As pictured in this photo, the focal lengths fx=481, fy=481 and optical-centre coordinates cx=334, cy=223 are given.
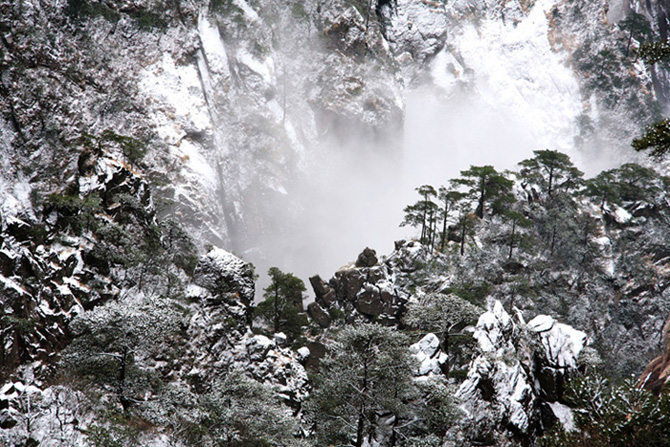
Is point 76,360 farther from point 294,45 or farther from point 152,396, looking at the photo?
point 294,45

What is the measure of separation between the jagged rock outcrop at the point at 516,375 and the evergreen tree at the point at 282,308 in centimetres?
2756

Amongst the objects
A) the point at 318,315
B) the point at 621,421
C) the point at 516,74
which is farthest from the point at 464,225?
the point at 516,74

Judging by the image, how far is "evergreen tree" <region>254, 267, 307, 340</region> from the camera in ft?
172

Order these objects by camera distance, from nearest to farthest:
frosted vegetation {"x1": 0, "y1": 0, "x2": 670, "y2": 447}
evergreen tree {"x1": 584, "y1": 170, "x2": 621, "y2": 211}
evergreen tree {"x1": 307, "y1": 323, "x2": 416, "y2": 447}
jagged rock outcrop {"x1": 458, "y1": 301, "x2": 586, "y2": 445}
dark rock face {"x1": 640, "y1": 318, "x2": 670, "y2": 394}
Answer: dark rock face {"x1": 640, "y1": 318, "x2": 670, "y2": 394}
evergreen tree {"x1": 307, "y1": 323, "x2": 416, "y2": 447}
jagged rock outcrop {"x1": 458, "y1": 301, "x2": 586, "y2": 445}
frosted vegetation {"x1": 0, "y1": 0, "x2": 670, "y2": 447}
evergreen tree {"x1": 584, "y1": 170, "x2": 621, "y2": 211}

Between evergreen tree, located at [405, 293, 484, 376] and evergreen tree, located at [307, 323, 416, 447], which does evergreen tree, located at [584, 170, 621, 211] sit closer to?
evergreen tree, located at [405, 293, 484, 376]

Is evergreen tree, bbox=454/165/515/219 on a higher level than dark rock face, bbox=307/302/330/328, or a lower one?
higher

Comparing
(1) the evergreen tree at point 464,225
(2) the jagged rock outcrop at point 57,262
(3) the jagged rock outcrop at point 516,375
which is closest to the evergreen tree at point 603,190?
(1) the evergreen tree at point 464,225

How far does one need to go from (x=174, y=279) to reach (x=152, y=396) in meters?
16.7

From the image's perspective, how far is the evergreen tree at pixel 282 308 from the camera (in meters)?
52.3

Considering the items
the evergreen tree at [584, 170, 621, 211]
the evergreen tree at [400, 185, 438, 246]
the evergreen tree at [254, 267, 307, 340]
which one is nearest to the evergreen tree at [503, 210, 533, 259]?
the evergreen tree at [400, 185, 438, 246]

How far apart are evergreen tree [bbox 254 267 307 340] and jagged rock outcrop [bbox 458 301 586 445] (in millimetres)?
27557

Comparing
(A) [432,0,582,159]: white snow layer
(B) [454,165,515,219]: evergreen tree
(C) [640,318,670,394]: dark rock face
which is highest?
(A) [432,0,582,159]: white snow layer

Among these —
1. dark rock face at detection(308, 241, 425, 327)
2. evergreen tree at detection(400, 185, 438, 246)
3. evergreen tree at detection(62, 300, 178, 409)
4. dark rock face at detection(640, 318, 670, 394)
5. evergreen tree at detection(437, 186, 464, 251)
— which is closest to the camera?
dark rock face at detection(640, 318, 670, 394)

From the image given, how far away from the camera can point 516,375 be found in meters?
27.0
